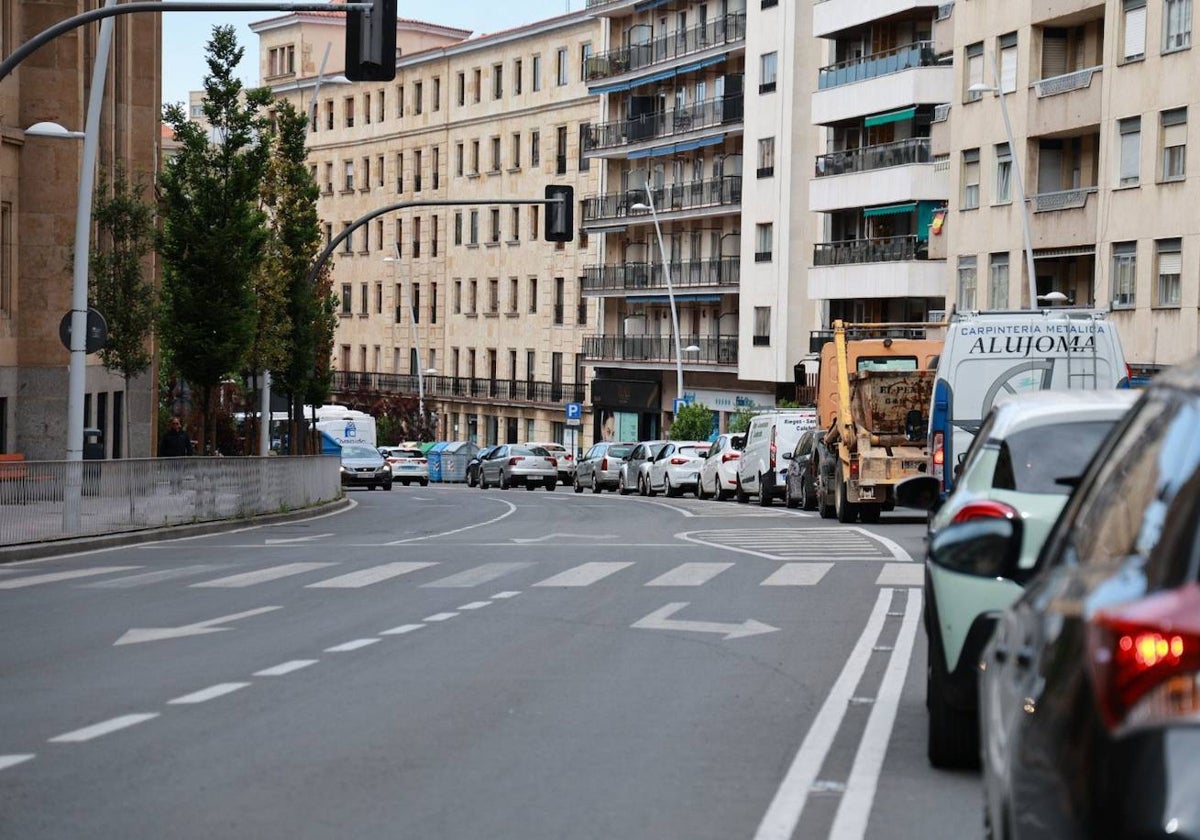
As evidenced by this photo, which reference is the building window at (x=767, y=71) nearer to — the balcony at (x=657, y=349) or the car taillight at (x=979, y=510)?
the balcony at (x=657, y=349)

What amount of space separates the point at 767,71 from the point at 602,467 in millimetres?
19453

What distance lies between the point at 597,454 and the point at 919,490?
197ft

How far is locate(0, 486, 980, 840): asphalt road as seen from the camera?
8.09 m

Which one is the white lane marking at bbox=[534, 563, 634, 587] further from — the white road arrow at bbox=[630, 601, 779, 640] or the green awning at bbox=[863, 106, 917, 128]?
the green awning at bbox=[863, 106, 917, 128]

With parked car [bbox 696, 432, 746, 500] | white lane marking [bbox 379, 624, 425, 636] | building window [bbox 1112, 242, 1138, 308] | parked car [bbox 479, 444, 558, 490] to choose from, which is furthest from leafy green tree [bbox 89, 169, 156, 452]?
parked car [bbox 479, 444, 558, 490]

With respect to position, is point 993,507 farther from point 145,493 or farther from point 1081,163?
point 1081,163

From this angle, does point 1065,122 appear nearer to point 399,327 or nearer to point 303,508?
point 303,508

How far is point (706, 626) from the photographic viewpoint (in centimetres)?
1620

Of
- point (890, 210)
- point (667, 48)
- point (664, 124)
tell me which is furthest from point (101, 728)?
point (667, 48)

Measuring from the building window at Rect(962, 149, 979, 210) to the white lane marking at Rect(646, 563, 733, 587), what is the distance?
40.7 meters

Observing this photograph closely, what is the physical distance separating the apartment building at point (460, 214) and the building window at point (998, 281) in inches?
1425

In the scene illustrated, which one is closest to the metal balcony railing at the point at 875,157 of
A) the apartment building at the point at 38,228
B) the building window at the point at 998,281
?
the building window at the point at 998,281

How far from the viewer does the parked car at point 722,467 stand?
54125mm

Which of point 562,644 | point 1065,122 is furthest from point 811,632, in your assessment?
point 1065,122
